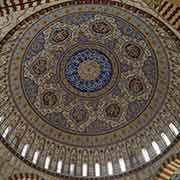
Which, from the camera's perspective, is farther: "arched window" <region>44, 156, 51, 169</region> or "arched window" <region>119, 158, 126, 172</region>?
"arched window" <region>119, 158, 126, 172</region>

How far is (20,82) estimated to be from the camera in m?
18.3

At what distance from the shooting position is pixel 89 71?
2017 centimetres

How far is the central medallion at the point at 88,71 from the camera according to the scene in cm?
1980

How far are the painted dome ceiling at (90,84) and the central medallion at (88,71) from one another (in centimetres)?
6

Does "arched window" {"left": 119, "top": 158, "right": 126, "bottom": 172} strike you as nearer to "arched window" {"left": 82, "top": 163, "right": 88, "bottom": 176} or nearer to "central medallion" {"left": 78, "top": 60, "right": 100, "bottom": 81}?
"arched window" {"left": 82, "top": 163, "right": 88, "bottom": 176}

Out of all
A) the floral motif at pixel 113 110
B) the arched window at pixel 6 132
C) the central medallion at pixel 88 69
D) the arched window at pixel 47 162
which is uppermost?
the central medallion at pixel 88 69

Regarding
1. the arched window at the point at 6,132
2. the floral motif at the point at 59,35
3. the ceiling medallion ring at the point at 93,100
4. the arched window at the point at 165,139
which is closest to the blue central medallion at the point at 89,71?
the ceiling medallion ring at the point at 93,100

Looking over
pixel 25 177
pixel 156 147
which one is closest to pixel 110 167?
pixel 156 147

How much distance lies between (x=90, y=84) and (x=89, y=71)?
0.82m

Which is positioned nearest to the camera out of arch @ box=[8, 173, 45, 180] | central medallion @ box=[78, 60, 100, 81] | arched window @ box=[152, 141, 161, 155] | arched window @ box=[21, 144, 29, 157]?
arch @ box=[8, 173, 45, 180]

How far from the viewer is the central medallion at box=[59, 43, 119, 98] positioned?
779 inches

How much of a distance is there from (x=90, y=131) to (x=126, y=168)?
3.33m

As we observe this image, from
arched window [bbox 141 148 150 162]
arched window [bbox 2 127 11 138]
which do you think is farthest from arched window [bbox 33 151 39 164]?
arched window [bbox 141 148 150 162]

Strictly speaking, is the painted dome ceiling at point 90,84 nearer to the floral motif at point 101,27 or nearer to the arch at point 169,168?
the floral motif at point 101,27
